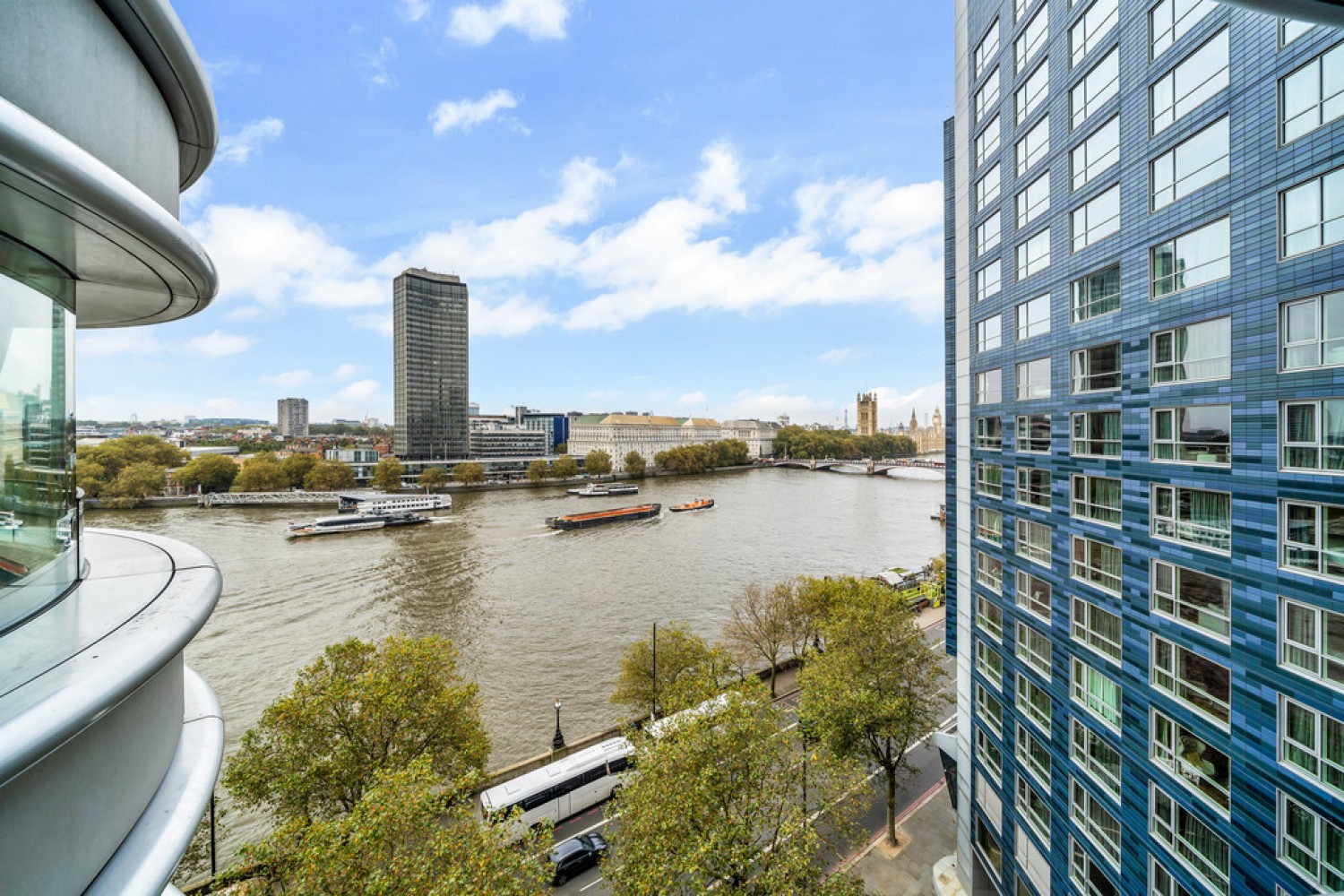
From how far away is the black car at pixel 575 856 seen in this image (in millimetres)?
11625

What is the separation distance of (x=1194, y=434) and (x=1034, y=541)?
12.0 ft

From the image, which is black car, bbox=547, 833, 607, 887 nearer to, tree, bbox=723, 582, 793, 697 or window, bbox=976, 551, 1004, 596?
tree, bbox=723, 582, 793, 697

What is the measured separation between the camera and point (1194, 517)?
272 inches

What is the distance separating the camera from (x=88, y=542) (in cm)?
396

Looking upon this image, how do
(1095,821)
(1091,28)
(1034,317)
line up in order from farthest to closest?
(1034,317) → (1091,28) → (1095,821)

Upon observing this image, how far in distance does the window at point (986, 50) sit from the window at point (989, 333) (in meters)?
5.50

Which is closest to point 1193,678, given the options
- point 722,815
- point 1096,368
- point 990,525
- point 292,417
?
point 1096,368

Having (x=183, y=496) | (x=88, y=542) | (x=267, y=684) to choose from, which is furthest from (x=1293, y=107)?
(x=183, y=496)

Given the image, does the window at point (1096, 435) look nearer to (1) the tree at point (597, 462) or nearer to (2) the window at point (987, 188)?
(2) the window at point (987, 188)

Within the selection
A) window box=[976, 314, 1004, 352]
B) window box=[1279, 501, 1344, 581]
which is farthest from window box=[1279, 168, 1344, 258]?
window box=[976, 314, 1004, 352]

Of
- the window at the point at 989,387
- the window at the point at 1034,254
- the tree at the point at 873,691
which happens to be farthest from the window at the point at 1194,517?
the tree at the point at 873,691

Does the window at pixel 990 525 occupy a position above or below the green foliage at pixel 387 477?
above

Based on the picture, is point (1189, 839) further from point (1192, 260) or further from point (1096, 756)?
point (1192, 260)

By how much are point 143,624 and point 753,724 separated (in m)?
8.93
